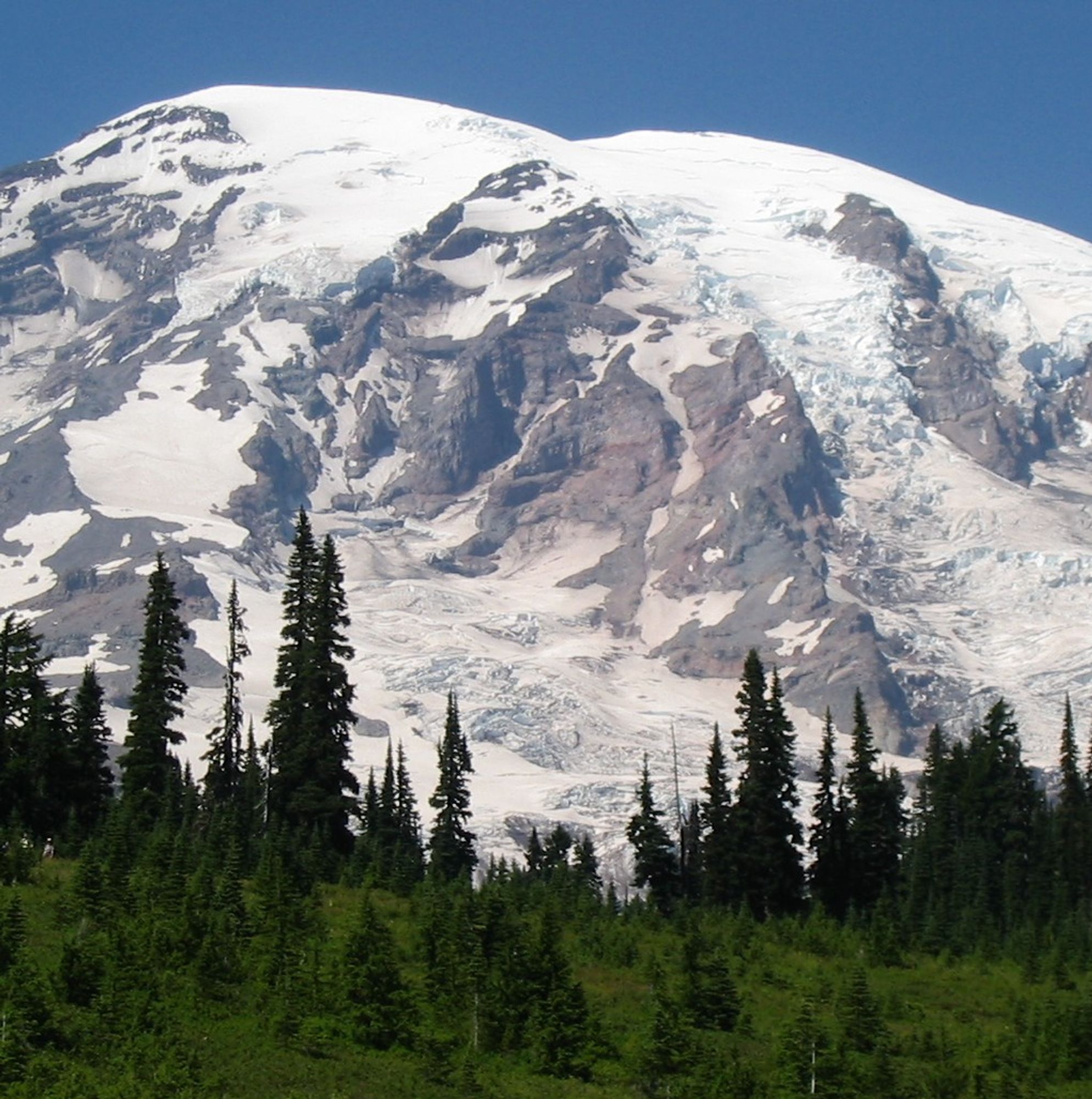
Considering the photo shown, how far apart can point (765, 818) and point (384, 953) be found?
42.0m

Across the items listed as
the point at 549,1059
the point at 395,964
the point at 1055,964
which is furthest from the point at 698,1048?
the point at 1055,964

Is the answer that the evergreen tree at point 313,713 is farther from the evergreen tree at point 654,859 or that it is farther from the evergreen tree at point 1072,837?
the evergreen tree at point 1072,837

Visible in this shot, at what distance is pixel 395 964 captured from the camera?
44.4 metres

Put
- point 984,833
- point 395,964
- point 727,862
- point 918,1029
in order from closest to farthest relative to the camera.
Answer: point 395,964, point 918,1029, point 727,862, point 984,833

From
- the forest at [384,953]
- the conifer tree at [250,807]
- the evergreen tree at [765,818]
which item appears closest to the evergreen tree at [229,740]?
the forest at [384,953]

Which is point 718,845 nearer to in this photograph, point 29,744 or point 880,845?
point 880,845

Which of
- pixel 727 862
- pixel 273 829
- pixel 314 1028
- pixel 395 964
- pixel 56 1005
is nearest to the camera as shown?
pixel 56 1005

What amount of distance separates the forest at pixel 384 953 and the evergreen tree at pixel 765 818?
5.0 inches

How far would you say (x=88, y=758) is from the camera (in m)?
76.4

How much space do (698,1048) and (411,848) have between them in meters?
50.8

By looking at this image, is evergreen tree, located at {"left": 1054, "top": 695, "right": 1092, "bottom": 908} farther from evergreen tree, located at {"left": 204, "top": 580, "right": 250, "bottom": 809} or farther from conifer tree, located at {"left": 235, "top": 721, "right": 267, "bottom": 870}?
evergreen tree, located at {"left": 204, "top": 580, "right": 250, "bottom": 809}

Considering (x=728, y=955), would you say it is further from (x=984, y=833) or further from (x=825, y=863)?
(x=984, y=833)

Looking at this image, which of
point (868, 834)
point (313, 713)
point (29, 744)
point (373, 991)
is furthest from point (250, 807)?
point (373, 991)

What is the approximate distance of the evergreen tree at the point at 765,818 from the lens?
8319 cm
